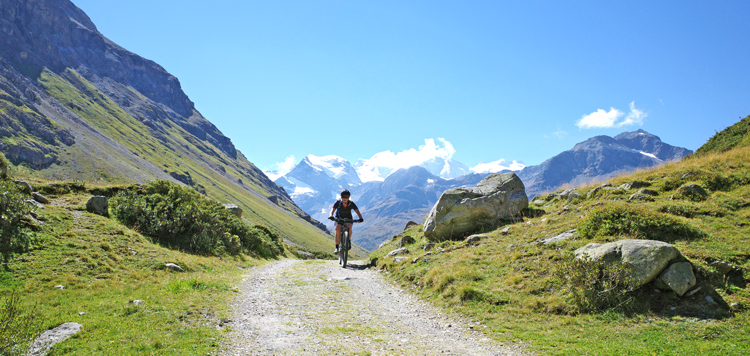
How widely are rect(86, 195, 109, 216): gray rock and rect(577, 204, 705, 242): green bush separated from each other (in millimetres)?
21017

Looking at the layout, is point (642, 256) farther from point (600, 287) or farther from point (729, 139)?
A: point (729, 139)

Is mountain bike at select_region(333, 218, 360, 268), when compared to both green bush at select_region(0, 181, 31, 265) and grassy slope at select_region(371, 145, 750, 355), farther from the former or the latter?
green bush at select_region(0, 181, 31, 265)

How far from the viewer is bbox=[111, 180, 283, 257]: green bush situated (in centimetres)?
1750

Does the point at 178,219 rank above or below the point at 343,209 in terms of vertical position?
below

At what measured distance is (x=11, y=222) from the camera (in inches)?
450

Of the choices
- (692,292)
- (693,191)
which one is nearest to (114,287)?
(692,292)

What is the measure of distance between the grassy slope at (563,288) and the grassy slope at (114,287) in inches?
273

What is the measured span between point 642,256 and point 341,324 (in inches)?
321

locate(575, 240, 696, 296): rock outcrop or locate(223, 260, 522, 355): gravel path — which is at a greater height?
locate(575, 240, 696, 296): rock outcrop

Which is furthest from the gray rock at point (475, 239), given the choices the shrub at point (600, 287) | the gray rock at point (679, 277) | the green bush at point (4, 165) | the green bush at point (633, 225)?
the green bush at point (4, 165)

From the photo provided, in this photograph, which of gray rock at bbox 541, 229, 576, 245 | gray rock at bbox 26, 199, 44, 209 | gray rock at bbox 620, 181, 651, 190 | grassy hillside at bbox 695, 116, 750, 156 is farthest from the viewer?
grassy hillside at bbox 695, 116, 750, 156

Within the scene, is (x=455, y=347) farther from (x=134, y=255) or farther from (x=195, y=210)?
(x=195, y=210)

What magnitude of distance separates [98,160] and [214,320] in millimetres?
224219

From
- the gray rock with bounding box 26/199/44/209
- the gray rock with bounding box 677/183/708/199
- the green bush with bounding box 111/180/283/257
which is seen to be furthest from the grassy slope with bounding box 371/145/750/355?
the gray rock with bounding box 26/199/44/209
